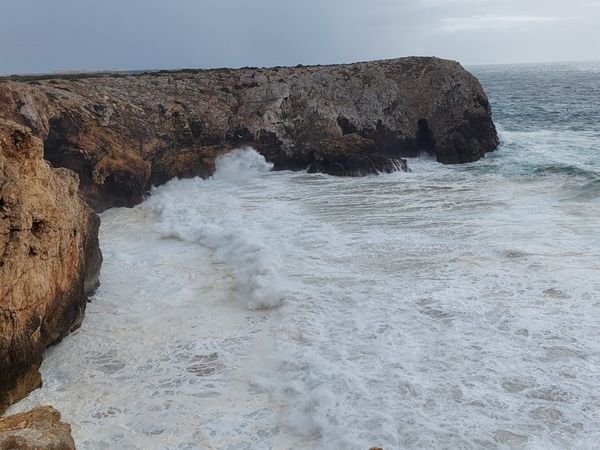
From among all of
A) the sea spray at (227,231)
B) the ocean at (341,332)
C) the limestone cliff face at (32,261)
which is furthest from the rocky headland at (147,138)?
the sea spray at (227,231)

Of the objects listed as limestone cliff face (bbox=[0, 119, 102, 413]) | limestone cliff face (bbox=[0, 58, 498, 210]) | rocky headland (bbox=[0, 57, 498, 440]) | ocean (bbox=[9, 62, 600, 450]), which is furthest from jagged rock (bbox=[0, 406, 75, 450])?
limestone cliff face (bbox=[0, 58, 498, 210])

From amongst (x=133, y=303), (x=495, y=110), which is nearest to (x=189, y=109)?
(x=133, y=303)

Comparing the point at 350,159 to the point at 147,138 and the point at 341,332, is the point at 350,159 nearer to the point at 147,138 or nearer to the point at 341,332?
the point at 147,138

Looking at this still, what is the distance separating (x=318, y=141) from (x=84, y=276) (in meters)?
17.2

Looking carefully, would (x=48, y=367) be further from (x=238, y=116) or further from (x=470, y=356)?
(x=238, y=116)

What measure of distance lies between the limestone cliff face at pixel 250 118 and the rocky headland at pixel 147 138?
0.05 metres

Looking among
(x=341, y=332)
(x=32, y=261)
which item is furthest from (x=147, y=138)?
(x=341, y=332)

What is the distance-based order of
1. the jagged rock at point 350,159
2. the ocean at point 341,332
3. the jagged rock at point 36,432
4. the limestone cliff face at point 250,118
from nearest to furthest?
the jagged rock at point 36,432, the ocean at point 341,332, the limestone cliff face at point 250,118, the jagged rock at point 350,159

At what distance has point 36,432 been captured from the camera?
14.2 feet

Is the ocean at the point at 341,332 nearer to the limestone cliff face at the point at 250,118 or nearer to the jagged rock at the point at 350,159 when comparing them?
the limestone cliff face at the point at 250,118

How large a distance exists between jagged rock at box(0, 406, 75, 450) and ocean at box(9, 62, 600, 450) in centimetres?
156

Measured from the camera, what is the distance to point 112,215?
656 inches

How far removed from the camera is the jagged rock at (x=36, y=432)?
4031 millimetres

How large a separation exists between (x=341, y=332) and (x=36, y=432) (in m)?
5.03
